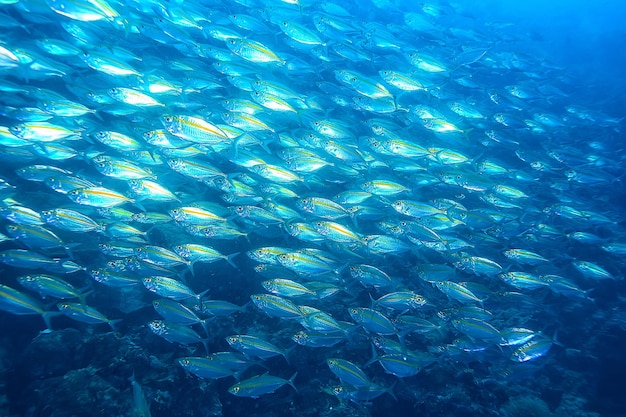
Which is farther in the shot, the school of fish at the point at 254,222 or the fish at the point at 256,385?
the school of fish at the point at 254,222

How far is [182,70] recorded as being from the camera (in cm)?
712

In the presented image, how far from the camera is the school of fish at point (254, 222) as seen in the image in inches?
197

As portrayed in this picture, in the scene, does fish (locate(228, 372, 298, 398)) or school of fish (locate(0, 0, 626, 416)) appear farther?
school of fish (locate(0, 0, 626, 416))

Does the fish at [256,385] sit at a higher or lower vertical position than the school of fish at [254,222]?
lower

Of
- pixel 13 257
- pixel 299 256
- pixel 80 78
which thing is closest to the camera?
pixel 13 257

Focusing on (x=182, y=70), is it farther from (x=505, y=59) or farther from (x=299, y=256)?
(x=505, y=59)

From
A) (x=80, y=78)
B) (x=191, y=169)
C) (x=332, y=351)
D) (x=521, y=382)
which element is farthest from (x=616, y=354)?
(x=80, y=78)

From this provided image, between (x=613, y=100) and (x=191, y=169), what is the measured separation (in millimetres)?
22901

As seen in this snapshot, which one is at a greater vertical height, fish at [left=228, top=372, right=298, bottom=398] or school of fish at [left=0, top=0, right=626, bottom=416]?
school of fish at [left=0, top=0, right=626, bottom=416]

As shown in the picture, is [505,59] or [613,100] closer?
[505,59]

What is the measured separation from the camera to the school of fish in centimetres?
500

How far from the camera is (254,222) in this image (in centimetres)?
611

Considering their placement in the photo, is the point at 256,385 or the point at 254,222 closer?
the point at 256,385

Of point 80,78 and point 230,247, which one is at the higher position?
point 80,78
